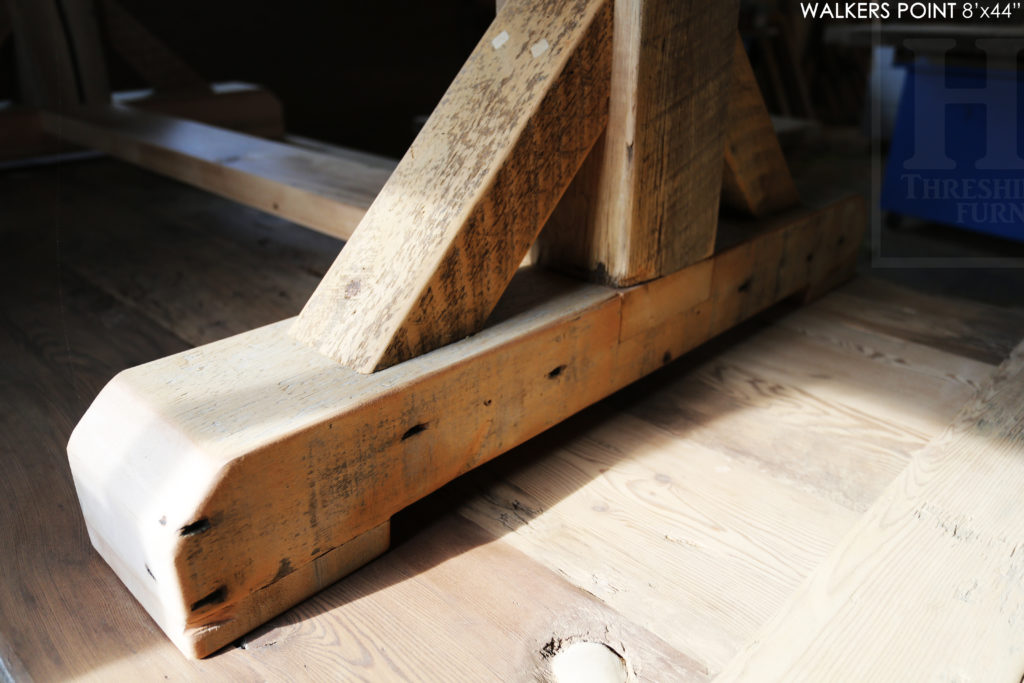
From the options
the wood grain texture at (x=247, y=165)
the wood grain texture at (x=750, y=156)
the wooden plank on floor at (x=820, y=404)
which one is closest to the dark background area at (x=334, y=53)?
the wood grain texture at (x=247, y=165)

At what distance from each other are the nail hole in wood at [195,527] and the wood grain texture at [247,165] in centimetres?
88

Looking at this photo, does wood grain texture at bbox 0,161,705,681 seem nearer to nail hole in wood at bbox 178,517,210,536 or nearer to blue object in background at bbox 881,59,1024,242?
nail hole in wood at bbox 178,517,210,536

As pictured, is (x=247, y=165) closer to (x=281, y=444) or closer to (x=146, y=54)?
(x=281, y=444)

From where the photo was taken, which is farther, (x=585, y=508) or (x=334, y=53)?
(x=334, y=53)

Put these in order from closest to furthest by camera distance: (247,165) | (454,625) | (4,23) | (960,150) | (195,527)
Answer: (195,527) → (454,625) → (247,165) → (960,150) → (4,23)

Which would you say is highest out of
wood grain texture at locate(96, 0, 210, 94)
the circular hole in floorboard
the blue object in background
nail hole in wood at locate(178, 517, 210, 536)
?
wood grain texture at locate(96, 0, 210, 94)

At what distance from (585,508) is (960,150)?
2.22 m

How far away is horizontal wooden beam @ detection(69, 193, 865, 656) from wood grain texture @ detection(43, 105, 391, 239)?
2.09 feet

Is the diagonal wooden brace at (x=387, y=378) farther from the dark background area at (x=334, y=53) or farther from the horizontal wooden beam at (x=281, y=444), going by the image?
the dark background area at (x=334, y=53)

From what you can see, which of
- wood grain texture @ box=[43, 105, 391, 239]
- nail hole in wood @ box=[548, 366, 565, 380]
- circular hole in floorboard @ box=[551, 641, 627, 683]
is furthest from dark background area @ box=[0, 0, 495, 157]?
circular hole in floorboard @ box=[551, 641, 627, 683]

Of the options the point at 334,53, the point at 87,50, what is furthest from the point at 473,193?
the point at 334,53

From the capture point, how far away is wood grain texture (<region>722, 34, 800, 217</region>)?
1.36m

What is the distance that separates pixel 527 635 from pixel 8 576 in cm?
62

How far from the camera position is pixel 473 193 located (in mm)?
959
